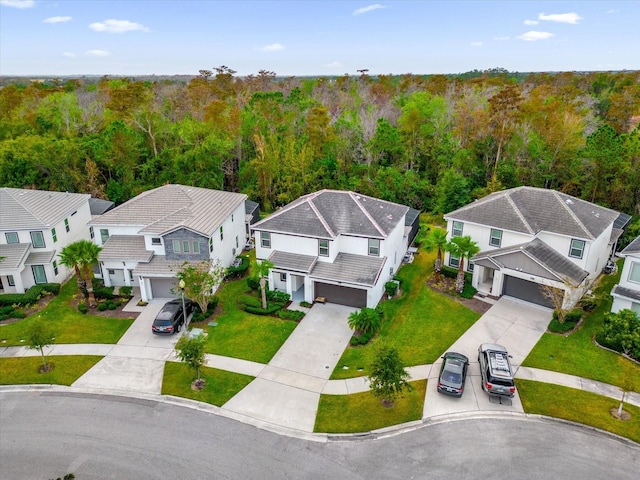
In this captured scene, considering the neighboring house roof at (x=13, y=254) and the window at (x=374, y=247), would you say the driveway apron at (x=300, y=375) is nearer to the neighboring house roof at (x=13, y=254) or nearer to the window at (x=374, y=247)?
the window at (x=374, y=247)

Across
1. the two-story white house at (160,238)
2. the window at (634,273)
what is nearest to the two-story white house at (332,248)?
the two-story white house at (160,238)

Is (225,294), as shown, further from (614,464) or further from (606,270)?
(606,270)

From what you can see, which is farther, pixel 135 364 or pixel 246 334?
pixel 246 334

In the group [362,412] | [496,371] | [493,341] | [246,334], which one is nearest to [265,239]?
[246,334]

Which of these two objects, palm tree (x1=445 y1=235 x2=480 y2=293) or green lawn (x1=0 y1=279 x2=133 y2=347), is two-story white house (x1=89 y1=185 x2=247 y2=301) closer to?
green lawn (x1=0 y1=279 x2=133 y2=347)

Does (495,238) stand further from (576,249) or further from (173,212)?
(173,212)
